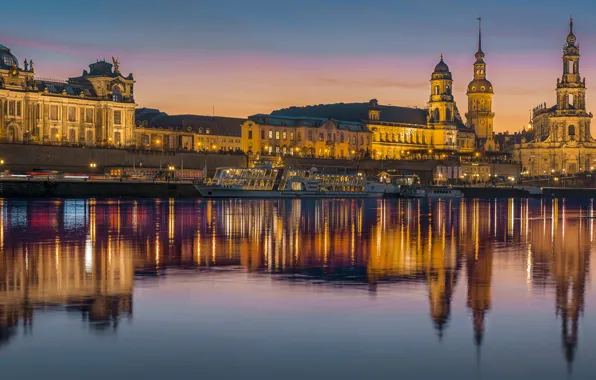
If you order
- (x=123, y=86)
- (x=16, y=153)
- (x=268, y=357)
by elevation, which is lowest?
(x=268, y=357)

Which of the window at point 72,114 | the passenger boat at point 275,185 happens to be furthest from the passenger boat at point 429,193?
the window at point 72,114

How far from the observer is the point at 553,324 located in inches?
755

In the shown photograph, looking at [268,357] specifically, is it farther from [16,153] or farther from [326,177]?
[16,153]

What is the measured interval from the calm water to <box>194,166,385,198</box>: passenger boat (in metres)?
80.3

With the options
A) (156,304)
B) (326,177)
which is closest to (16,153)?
(326,177)

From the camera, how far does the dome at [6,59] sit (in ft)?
520

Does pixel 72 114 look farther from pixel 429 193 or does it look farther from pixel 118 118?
pixel 429 193

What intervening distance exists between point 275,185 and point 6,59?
65508 mm

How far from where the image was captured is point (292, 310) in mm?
20719

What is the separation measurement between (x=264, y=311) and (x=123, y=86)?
16078 centimetres

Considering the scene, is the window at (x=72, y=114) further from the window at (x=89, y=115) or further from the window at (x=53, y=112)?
the window at (x=53, y=112)

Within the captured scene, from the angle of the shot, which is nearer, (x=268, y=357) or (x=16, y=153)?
(x=268, y=357)

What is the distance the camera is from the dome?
158 metres

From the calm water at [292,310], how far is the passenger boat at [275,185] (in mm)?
80295
